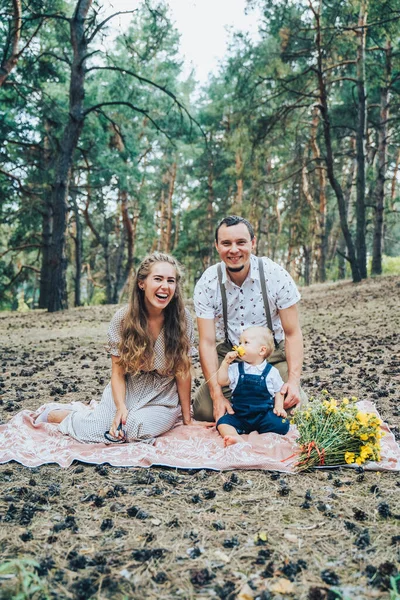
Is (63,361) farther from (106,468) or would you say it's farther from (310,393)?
(106,468)

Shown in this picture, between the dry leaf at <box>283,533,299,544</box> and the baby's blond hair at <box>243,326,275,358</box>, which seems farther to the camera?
the baby's blond hair at <box>243,326,275,358</box>

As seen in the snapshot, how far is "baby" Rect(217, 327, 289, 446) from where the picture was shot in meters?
4.01

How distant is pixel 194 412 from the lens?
187 inches

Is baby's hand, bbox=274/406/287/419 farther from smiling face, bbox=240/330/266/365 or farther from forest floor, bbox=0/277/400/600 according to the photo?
forest floor, bbox=0/277/400/600

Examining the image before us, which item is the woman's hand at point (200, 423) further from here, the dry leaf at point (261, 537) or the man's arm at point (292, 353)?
the dry leaf at point (261, 537)

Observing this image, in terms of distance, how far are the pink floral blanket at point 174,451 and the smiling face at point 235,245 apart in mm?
1419

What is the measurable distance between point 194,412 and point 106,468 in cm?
142

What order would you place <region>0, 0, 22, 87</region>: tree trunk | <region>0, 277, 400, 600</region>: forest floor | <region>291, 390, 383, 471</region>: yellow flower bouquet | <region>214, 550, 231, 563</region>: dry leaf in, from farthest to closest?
<region>0, 0, 22, 87</region>: tree trunk, <region>291, 390, 383, 471</region>: yellow flower bouquet, <region>214, 550, 231, 563</region>: dry leaf, <region>0, 277, 400, 600</region>: forest floor

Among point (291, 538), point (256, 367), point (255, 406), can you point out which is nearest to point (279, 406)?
point (255, 406)

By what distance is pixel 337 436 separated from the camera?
339cm

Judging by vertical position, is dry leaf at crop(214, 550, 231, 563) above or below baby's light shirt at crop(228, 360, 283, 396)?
below

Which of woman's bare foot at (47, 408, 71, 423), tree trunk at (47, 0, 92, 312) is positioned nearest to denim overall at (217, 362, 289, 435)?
woman's bare foot at (47, 408, 71, 423)

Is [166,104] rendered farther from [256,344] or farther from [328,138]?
[256,344]

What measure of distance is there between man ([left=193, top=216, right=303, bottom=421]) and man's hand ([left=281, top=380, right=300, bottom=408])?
0.09 metres
